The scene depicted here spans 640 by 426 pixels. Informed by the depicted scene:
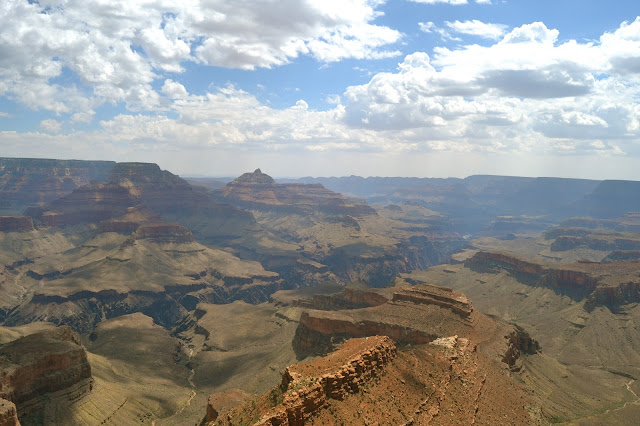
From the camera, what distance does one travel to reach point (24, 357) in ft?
285

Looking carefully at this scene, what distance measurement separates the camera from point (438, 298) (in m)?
120

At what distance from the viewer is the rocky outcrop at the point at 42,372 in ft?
270

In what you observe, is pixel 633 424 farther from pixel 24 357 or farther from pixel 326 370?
pixel 24 357

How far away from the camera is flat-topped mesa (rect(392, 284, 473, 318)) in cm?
11356

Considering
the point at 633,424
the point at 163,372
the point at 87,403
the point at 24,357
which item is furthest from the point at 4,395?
the point at 633,424

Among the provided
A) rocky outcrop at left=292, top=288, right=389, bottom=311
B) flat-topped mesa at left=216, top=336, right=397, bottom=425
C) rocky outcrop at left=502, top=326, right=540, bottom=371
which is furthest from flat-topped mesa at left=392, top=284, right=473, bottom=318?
flat-topped mesa at left=216, top=336, right=397, bottom=425

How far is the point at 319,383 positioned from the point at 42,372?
7021 centimetres

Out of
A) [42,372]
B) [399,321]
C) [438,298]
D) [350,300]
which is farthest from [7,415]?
[350,300]

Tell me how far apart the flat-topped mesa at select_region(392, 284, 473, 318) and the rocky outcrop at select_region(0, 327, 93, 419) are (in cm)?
7901

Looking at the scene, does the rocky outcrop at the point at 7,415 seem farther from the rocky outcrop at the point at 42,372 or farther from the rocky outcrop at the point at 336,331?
the rocky outcrop at the point at 336,331

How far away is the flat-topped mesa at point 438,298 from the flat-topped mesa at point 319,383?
61519mm

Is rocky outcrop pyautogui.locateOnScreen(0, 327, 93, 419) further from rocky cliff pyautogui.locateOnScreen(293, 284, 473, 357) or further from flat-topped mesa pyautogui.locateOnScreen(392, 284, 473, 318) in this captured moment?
flat-topped mesa pyautogui.locateOnScreen(392, 284, 473, 318)

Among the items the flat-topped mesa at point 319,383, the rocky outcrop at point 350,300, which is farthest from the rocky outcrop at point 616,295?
the flat-topped mesa at point 319,383

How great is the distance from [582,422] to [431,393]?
46418 millimetres
